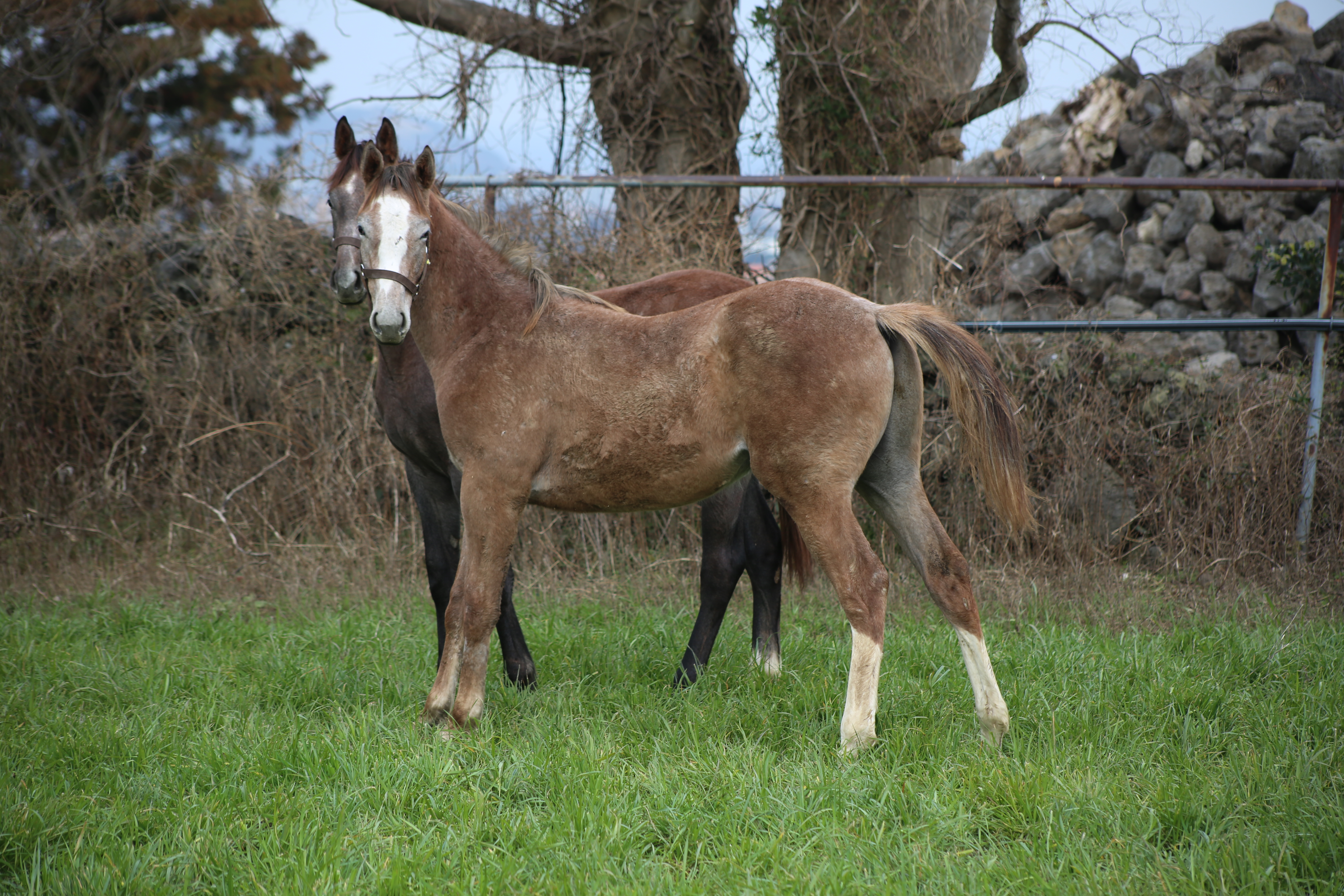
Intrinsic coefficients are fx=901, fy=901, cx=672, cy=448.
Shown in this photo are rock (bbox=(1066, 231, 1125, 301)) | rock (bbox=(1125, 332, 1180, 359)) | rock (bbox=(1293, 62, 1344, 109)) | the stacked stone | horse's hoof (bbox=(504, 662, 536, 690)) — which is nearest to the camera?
horse's hoof (bbox=(504, 662, 536, 690))

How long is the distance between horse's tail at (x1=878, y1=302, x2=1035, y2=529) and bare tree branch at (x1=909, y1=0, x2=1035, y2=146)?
4.56 meters

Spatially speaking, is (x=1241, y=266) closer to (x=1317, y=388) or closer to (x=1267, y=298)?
(x=1267, y=298)

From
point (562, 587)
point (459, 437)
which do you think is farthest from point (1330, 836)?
point (562, 587)

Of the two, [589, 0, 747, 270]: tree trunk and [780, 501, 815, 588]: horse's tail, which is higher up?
[589, 0, 747, 270]: tree trunk

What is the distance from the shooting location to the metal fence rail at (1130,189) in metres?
5.35

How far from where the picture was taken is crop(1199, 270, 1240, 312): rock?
29.5ft

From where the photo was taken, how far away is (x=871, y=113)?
735cm

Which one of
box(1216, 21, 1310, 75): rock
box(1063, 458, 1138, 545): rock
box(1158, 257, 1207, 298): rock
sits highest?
box(1216, 21, 1310, 75): rock

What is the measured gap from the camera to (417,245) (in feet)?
10.5

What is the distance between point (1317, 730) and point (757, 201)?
16.3 feet

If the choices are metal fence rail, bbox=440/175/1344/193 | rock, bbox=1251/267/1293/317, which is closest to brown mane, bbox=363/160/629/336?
metal fence rail, bbox=440/175/1344/193

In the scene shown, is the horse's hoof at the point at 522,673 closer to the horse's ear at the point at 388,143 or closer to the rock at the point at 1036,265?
the horse's ear at the point at 388,143

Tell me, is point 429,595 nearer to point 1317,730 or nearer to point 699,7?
point 1317,730

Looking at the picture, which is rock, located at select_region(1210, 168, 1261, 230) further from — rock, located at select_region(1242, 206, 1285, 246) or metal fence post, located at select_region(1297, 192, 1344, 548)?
metal fence post, located at select_region(1297, 192, 1344, 548)
